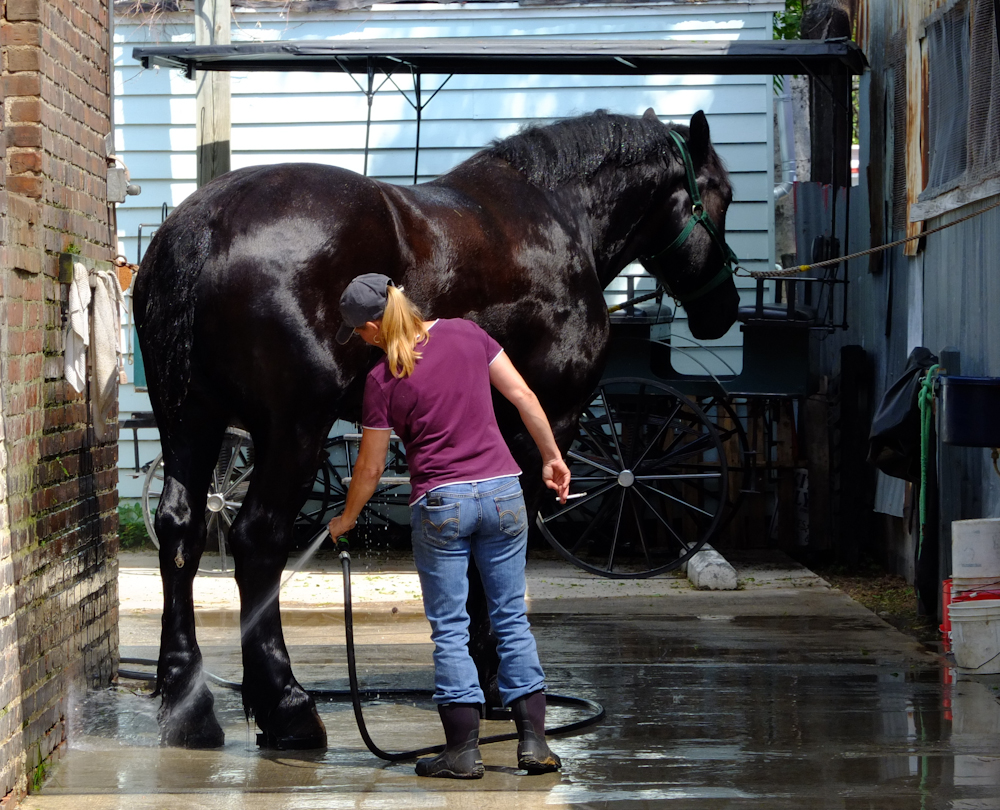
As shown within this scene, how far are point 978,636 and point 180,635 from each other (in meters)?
3.53

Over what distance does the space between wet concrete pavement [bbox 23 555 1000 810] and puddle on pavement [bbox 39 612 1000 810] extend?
0.04 ft

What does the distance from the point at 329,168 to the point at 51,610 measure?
1.86 m

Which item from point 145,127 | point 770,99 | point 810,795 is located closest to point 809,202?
point 770,99

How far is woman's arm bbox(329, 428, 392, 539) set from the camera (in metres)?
4.01

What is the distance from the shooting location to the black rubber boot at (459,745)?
4.00 meters

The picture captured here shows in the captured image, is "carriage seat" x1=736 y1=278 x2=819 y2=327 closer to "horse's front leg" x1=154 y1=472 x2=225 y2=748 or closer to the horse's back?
the horse's back

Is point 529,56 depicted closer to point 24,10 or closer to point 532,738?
point 24,10

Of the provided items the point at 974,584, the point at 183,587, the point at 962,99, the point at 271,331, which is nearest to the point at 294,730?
the point at 183,587

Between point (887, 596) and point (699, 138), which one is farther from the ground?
point (699, 138)

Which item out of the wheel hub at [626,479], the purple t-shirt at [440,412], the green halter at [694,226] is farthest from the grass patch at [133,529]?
the purple t-shirt at [440,412]

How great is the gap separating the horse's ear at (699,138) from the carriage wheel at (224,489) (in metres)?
3.94

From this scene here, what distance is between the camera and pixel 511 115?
10.8 meters

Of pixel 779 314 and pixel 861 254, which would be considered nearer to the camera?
pixel 861 254

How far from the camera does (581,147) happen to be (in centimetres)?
550
